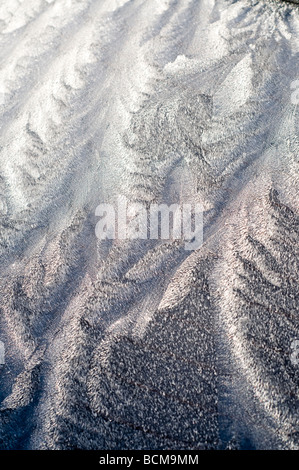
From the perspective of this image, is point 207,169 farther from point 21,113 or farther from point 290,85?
point 21,113

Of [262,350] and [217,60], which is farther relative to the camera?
[217,60]

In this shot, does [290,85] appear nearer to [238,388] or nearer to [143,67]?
[143,67]

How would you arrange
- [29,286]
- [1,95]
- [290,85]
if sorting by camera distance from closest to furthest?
1. [29,286]
2. [290,85]
3. [1,95]

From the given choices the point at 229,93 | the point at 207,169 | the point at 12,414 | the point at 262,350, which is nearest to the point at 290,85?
the point at 229,93

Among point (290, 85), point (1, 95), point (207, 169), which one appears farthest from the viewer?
point (1, 95)

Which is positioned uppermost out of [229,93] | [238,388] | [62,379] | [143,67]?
[143,67]

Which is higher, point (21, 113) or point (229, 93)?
point (21, 113)
